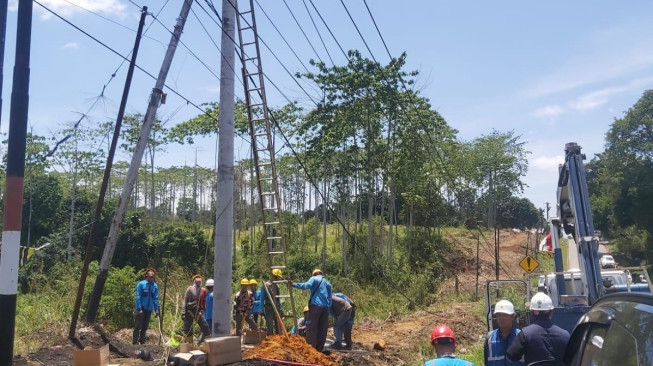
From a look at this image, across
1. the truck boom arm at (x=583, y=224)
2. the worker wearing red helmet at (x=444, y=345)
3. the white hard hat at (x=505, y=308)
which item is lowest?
the worker wearing red helmet at (x=444, y=345)

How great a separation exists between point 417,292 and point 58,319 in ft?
52.4

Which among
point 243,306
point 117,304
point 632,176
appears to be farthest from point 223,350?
point 632,176

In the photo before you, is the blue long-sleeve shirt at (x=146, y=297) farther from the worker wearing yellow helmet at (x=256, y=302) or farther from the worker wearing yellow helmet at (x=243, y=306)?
the worker wearing yellow helmet at (x=256, y=302)

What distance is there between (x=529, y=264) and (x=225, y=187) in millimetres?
12918

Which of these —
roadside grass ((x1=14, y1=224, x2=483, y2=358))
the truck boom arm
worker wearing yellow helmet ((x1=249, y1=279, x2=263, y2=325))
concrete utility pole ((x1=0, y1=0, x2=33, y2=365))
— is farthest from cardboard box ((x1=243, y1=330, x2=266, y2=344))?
the truck boom arm

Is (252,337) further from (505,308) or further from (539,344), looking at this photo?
(539,344)

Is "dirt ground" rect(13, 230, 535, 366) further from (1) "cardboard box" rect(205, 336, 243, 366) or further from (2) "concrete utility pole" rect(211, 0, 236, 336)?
(2) "concrete utility pole" rect(211, 0, 236, 336)

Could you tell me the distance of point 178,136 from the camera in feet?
121

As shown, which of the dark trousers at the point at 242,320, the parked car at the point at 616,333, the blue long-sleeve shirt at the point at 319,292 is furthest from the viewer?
the dark trousers at the point at 242,320

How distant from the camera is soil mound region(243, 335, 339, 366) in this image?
34.2 ft

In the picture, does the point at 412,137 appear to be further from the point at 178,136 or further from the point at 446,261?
the point at 178,136

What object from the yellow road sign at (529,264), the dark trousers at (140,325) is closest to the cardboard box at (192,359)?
the dark trousers at (140,325)

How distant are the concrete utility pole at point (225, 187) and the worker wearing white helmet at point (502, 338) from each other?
5.93 metres

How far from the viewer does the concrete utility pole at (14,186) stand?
810cm
